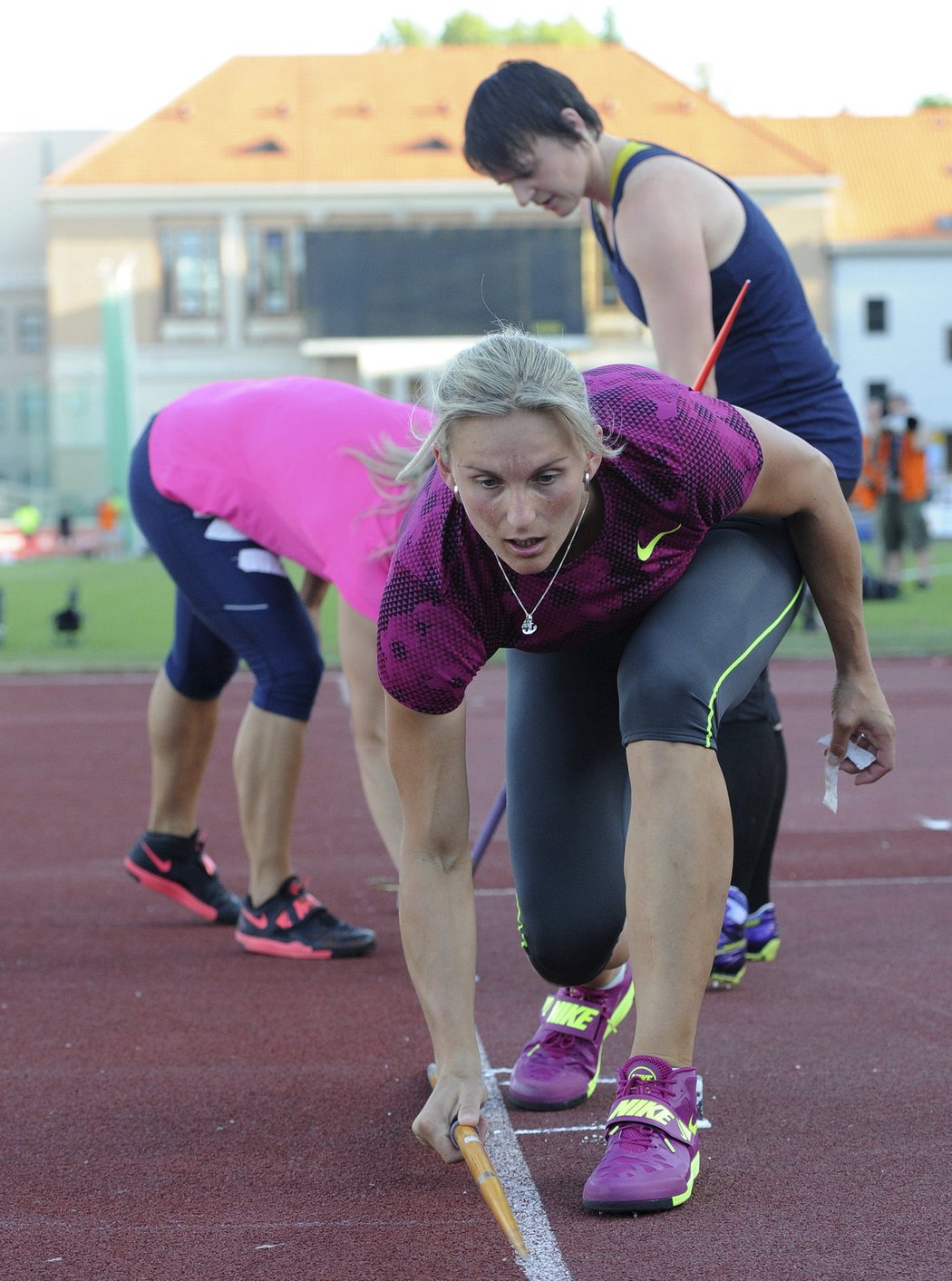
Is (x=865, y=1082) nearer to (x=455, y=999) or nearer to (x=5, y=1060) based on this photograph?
(x=455, y=999)

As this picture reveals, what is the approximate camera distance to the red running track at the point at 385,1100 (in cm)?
242

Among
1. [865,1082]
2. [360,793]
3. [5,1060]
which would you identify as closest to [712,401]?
[865,1082]

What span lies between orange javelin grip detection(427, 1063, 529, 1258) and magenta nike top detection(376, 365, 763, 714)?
2.13ft

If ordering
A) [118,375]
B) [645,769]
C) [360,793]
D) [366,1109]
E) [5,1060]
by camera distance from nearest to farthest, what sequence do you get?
[645,769] < [366,1109] < [5,1060] < [360,793] < [118,375]

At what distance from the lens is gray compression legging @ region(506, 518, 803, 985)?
2.79 metres

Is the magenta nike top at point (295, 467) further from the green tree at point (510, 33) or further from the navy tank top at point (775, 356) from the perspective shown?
the green tree at point (510, 33)

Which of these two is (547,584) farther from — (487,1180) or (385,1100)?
(385,1100)

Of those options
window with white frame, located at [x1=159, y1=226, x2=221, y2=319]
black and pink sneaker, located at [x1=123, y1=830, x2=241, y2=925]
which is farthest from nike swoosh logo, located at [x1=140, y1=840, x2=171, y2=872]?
window with white frame, located at [x1=159, y1=226, x2=221, y2=319]

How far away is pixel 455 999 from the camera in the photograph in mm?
2693

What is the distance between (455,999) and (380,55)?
5022 centimetres

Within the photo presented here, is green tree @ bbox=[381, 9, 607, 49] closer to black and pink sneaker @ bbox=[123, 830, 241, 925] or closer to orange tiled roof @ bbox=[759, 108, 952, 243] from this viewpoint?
orange tiled roof @ bbox=[759, 108, 952, 243]

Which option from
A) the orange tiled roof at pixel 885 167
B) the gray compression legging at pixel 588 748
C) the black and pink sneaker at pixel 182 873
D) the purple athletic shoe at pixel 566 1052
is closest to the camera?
the gray compression legging at pixel 588 748

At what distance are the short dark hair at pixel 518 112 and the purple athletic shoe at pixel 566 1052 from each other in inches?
66.9

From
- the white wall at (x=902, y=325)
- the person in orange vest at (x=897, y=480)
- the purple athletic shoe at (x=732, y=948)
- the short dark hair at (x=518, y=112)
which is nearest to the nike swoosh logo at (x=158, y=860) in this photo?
the purple athletic shoe at (x=732, y=948)
